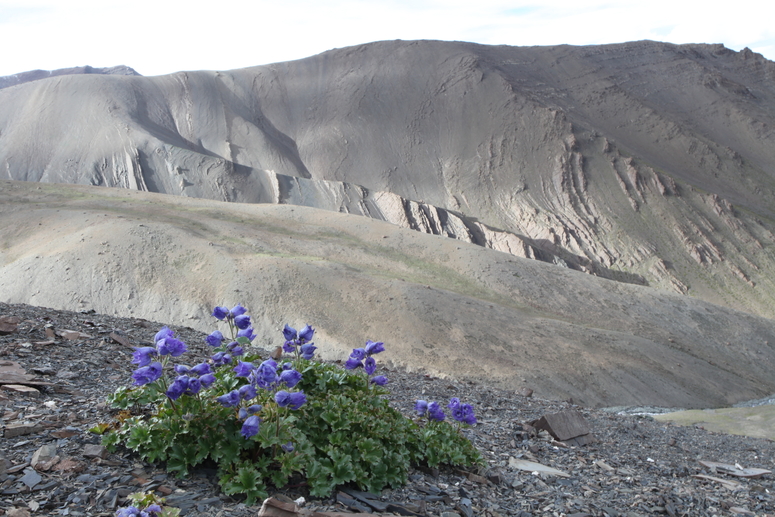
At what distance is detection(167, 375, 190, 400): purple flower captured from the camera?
404 cm

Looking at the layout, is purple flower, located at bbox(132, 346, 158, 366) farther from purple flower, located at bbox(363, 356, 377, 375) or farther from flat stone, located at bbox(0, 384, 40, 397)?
flat stone, located at bbox(0, 384, 40, 397)

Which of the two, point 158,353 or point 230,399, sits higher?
point 158,353

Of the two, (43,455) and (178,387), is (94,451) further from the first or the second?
(178,387)

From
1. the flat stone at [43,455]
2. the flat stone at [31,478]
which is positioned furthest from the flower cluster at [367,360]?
the flat stone at [31,478]

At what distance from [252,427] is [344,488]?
1.06 m

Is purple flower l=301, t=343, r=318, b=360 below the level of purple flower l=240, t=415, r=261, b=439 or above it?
above

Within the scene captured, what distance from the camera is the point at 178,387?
4.05 meters

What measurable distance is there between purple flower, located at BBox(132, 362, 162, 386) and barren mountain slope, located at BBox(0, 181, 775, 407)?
17.2 meters

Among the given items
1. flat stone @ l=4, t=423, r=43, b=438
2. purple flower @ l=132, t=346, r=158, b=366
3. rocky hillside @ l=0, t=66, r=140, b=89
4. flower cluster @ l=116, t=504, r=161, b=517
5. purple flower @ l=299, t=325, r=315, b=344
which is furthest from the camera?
rocky hillside @ l=0, t=66, r=140, b=89

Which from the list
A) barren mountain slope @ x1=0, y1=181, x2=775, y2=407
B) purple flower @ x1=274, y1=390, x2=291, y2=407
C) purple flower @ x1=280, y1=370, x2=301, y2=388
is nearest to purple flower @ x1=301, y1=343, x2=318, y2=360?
purple flower @ x1=280, y1=370, x2=301, y2=388

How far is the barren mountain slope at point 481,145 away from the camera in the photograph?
184 feet

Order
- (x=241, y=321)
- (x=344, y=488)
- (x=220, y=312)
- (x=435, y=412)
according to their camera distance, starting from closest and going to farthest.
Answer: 1. (x=344, y=488)
2. (x=220, y=312)
3. (x=241, y=321)
4. (x=435, y=412)

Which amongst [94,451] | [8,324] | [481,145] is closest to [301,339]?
[94,451]

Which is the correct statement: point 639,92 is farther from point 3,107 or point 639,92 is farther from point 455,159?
point 3,107
